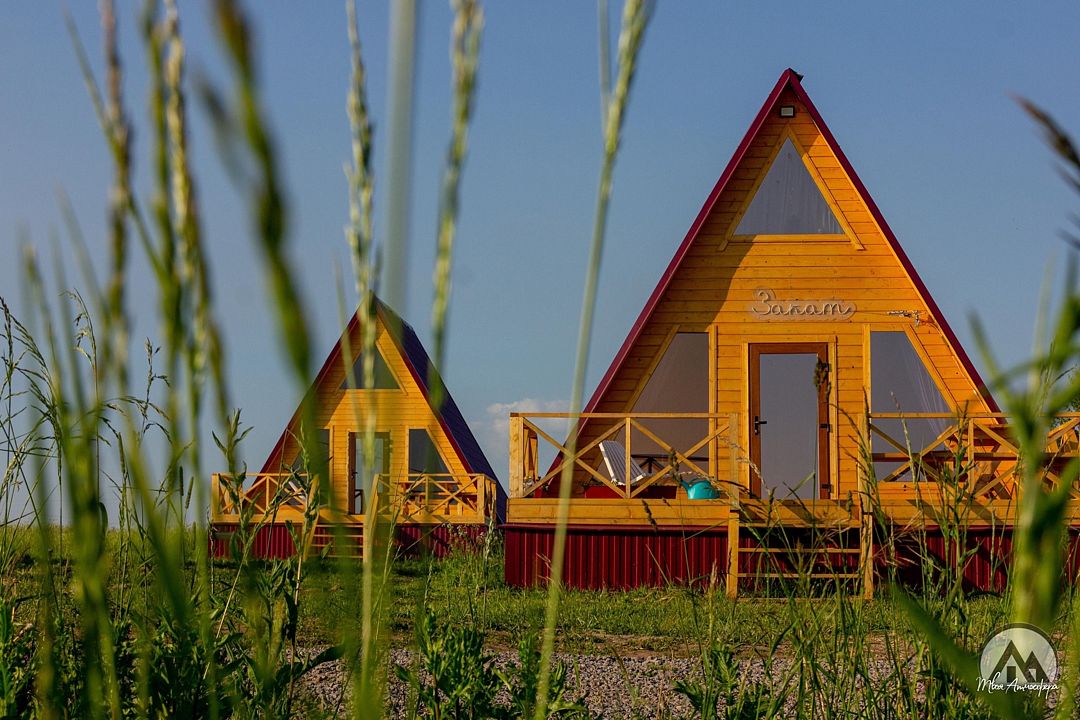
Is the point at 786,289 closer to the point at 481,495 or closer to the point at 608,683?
the point at 481,495

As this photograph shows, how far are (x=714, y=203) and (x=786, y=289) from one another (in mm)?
1358

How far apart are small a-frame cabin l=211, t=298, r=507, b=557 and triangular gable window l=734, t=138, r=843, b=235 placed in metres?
4.58

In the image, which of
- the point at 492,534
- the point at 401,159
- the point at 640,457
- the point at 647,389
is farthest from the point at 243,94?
the point at 640,457

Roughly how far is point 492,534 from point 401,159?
2749mm

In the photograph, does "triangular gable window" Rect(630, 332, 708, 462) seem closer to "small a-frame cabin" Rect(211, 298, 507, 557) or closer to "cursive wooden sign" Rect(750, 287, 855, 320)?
"cursive wooden sign" Rect(750, 287, 855, 320)

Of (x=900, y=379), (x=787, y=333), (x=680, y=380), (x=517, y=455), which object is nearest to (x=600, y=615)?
(x=517, y=455)

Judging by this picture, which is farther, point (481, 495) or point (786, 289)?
point (481, 495)

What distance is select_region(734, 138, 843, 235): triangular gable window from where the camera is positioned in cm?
1243

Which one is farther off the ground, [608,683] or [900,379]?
[900,379]

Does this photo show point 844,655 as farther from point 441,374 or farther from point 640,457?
point 640,457

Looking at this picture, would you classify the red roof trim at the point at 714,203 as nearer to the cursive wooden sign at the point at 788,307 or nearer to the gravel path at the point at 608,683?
the cursive wooden sign at the point at 788,307

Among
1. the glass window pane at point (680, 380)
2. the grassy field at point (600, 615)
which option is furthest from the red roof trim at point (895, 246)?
the grassy field at point (600, 615)

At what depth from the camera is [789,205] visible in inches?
497

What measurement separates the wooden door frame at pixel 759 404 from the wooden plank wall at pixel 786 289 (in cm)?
9
